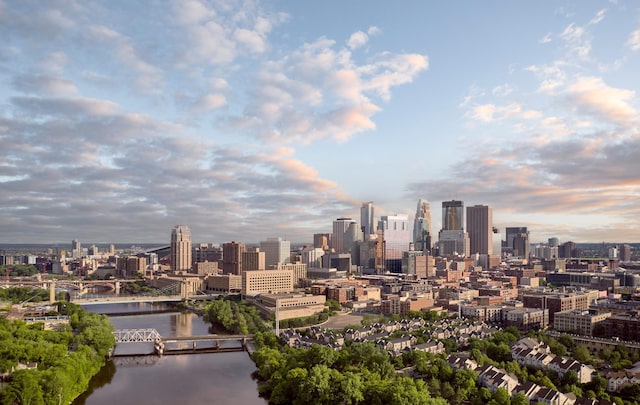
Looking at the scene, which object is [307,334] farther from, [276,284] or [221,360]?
[276,284]

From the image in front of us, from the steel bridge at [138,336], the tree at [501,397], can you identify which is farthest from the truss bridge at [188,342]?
the tree at [501,397]

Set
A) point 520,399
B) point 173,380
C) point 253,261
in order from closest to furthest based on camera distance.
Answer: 1. point 520,399
2. point 173,380
3. point 253,261

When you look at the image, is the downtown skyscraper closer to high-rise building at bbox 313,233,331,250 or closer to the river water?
high-rise building at bbox 313,233,331,250

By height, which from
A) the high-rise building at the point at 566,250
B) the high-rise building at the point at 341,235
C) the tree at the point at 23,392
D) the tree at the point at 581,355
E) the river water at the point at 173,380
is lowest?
the river water at the point at 173,380

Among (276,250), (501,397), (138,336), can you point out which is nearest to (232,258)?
(276,250)

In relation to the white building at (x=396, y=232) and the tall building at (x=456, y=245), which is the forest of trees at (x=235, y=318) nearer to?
the white building at (x=396, y=232)

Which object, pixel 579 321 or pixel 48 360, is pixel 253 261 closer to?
pixel 579 321
